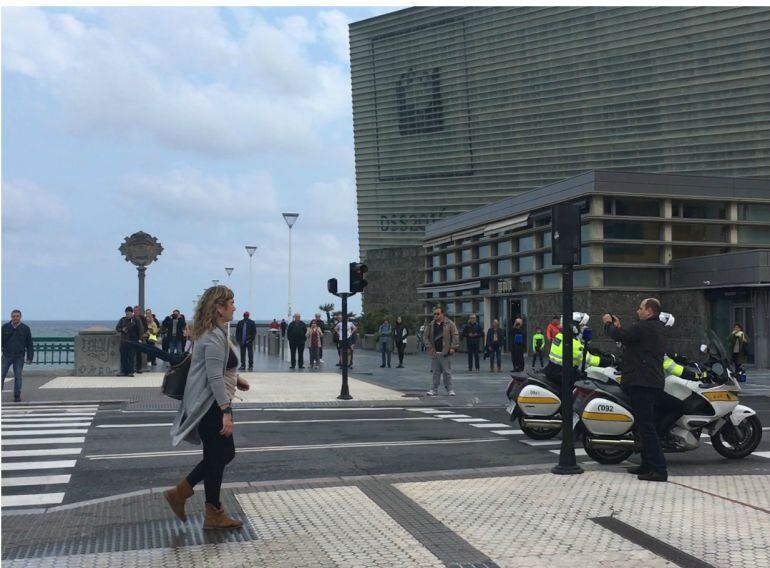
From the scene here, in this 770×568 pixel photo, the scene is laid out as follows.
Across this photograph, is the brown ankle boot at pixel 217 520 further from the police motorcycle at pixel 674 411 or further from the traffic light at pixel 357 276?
the traffic light at pixel 357 276

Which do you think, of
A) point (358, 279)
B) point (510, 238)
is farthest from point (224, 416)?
point (510, 238)

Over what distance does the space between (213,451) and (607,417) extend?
4.78 meters

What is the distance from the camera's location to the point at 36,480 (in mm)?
8266

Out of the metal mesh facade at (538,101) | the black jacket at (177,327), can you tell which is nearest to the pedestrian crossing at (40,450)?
the black jacket at (177,327)

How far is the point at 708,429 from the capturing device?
9.32m

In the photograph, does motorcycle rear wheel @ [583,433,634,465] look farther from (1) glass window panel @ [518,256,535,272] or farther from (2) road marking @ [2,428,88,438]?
(1) glass window panel @ [518,256,535,272]

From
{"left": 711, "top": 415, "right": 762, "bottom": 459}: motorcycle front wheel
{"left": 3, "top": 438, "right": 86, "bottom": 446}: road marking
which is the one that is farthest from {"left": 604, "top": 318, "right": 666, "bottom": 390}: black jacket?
{"left": 3, "top": 438, "right": 86, "bottom": 446}: road marking

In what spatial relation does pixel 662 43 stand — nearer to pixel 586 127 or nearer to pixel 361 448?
pixel 586 127

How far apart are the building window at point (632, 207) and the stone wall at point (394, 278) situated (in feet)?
89.5

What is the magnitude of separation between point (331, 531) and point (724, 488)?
3.75 meters

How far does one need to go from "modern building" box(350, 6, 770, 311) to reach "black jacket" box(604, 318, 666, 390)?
152 ft

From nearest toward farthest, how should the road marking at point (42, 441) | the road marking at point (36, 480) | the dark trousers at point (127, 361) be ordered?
the road marking at point (36, 480)
the road marking at point (42, 441)
the dark trousers at point (127, 361)

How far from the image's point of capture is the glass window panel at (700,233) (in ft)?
110

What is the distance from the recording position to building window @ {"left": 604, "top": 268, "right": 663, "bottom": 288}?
32938 mm
